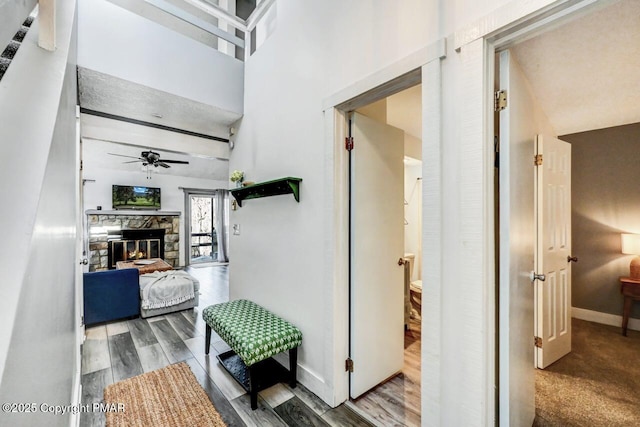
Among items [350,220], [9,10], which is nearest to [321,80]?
[350,220]

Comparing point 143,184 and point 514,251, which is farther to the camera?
point 143,184

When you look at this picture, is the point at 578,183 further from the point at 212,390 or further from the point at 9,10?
the point at 9,10

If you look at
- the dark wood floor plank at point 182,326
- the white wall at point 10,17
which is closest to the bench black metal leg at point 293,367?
the dark wood floor plank at point 182,326

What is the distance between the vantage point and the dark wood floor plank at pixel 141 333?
2.88 meters

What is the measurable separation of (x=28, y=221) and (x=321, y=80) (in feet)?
6.24

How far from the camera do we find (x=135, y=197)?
6.76 m

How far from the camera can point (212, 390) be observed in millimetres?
2062

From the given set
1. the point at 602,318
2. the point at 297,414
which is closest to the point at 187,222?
the point at 297,414

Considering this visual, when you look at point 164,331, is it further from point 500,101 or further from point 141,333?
point 500,101

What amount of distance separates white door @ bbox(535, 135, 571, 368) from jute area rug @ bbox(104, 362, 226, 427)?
2680mm

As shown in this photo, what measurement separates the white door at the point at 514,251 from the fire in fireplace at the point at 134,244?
7782mm

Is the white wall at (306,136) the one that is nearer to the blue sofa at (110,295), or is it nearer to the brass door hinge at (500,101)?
the brass door hinge at (500,101)

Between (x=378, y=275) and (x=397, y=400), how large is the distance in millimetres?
915

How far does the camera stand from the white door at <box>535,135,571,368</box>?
216 centimetres
